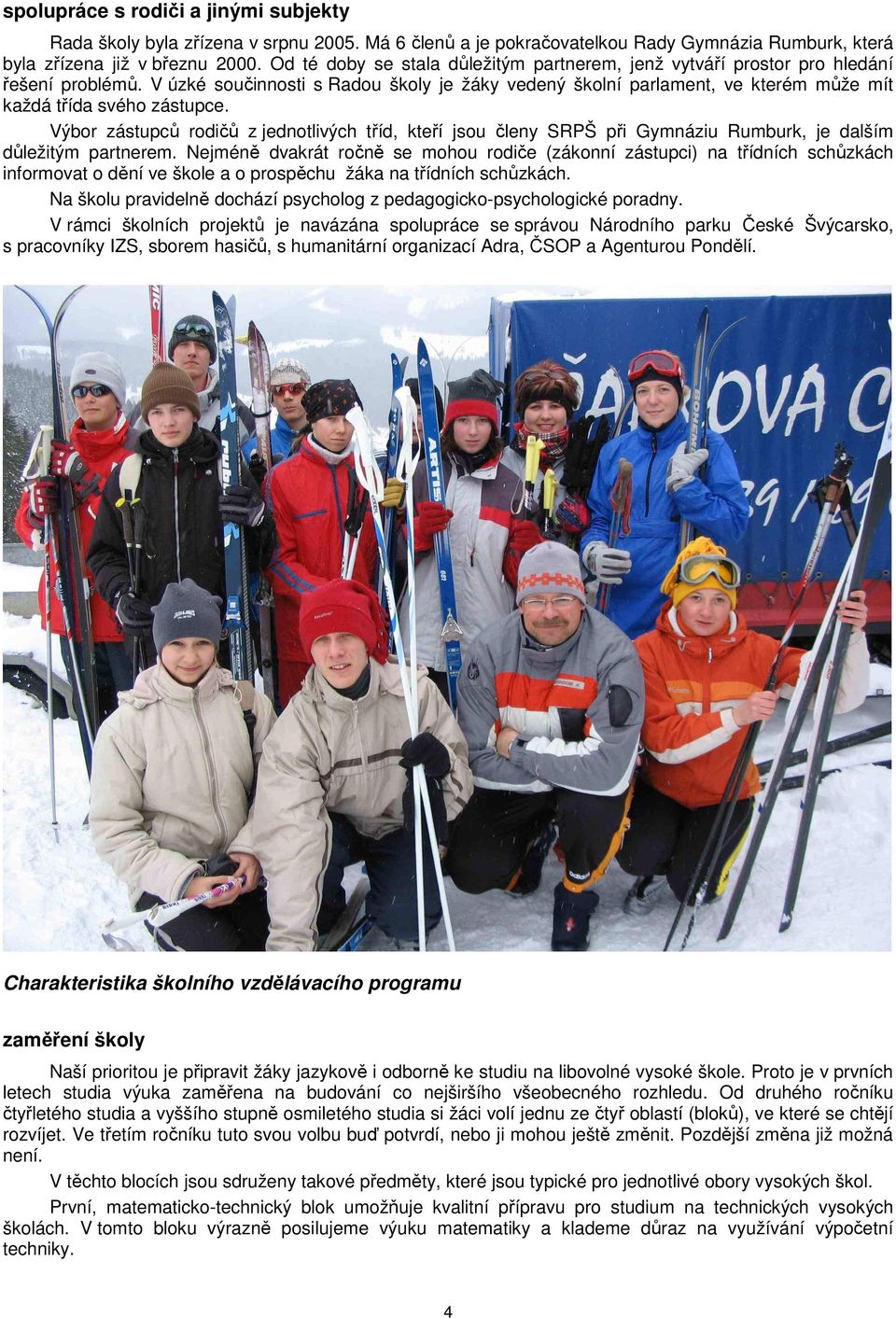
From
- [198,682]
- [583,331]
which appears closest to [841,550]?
[583,331]

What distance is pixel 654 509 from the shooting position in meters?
3.22

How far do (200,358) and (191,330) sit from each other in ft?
0.41

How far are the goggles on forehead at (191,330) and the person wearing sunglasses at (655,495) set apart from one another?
1757 mm

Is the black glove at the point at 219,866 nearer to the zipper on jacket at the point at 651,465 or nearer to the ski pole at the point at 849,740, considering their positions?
the zipper on jacket at the point at 651,465

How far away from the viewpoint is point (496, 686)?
2783 mm

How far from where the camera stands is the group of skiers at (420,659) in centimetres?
246

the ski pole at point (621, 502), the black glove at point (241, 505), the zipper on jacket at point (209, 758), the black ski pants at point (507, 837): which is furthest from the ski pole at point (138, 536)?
the ski pole at point (621, 502)

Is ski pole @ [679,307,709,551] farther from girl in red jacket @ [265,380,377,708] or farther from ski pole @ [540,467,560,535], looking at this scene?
girl in red jacket @ [265,380,377,708]

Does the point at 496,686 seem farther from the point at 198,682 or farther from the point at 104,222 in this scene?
the point at 104,222

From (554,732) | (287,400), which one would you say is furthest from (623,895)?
(287,400)
